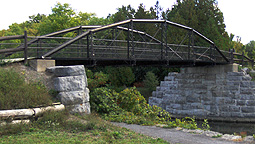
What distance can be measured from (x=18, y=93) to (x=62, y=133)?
6.72 feet

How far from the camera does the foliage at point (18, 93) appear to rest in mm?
8531

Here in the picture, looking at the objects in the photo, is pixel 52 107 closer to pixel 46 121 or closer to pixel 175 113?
pixel 46 121

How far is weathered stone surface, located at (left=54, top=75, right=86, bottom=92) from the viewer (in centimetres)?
1040

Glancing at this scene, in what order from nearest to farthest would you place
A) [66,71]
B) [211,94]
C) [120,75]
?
[66,71]
[211,94]
[120,75]

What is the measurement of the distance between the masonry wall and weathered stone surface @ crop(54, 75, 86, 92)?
57.5 ft

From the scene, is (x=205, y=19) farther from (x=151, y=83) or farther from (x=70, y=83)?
(x=70, y=83)

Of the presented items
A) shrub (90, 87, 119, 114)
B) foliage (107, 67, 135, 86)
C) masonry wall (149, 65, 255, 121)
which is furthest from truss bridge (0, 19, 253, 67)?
foliage (107, 67, 135, 86)

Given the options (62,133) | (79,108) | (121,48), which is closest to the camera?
(62,133)

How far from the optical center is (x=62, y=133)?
8.03 metres

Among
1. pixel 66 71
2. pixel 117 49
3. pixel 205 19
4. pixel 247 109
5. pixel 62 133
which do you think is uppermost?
pixel 205 19

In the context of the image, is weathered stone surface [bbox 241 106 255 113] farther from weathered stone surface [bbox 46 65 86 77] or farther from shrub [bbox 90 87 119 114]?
weathered stone surface [bbox 46 65 86 77]

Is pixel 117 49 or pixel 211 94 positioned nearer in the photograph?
pixel 117 49

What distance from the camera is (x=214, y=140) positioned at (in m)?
9.49

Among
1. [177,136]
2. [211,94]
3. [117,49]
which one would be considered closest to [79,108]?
[177,136]
